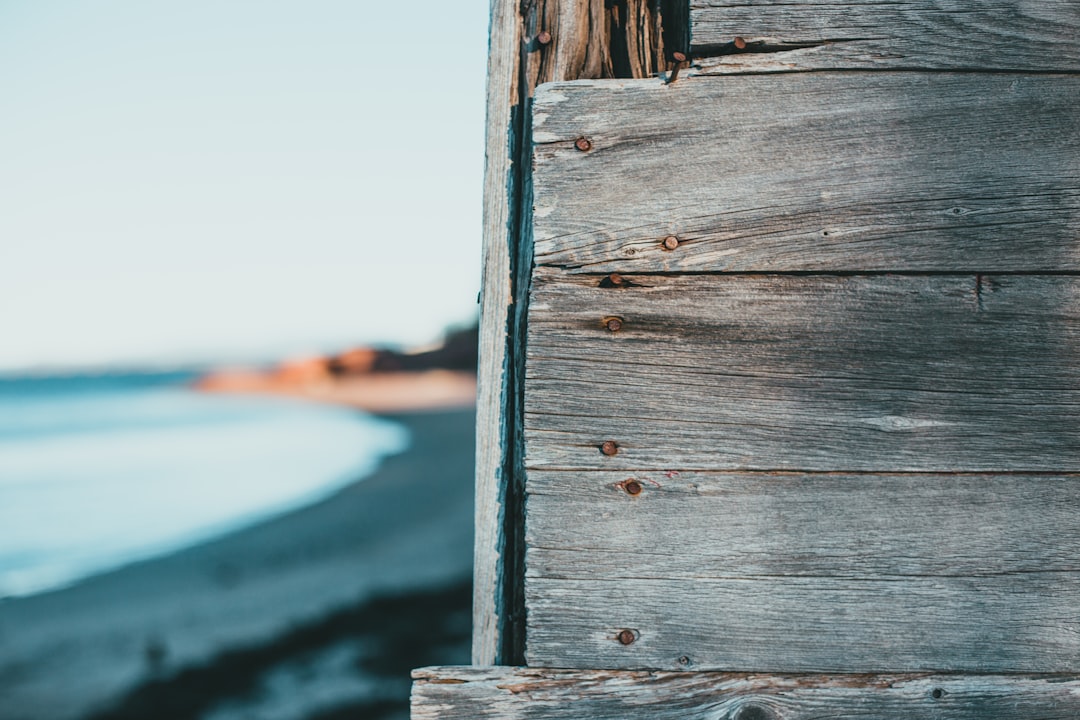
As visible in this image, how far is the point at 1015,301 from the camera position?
1.18 metres

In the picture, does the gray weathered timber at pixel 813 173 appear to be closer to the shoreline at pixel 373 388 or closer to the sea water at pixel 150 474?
the sea water at pixel 150 474

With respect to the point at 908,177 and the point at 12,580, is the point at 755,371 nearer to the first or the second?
the point at 908,177

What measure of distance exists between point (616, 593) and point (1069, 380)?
774 millimetres

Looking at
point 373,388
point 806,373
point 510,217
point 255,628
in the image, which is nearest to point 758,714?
point 806,373

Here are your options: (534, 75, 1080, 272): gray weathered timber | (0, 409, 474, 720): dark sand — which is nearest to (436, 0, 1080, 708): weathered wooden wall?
(534, 75, 1080, 272): gray weathered timber

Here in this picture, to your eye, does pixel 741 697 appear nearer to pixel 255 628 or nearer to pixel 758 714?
pixel 758 714

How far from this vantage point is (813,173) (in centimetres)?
119

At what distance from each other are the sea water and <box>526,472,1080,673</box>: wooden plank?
22.0 ft

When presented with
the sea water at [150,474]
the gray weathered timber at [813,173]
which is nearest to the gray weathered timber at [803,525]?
the gray weathered timber at [813,173]

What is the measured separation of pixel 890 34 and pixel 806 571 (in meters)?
0.85

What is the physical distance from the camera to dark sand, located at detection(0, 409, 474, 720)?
13.0 ft

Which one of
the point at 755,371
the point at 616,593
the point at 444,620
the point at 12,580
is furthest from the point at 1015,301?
the point at 12,580

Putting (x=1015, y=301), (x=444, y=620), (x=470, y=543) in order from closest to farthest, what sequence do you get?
(x=1015, y=301)
(x=444, y=620)
(x=470, y=543)

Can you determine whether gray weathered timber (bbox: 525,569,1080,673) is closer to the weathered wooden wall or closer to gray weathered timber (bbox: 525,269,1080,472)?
the weathered wooden wall
